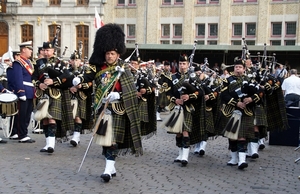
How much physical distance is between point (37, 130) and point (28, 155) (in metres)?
3.42

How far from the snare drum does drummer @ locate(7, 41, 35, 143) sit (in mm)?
125

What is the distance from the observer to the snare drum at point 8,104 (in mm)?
11383

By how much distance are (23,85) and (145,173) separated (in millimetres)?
4386

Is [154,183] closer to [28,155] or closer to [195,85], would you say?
[195,85]

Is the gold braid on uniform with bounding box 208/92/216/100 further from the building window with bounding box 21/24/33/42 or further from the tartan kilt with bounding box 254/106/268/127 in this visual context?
the building window with bounding box 21/24/33/42

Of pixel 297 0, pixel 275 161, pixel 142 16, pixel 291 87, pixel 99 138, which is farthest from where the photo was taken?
pixel 142 16

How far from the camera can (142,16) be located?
36656 mm

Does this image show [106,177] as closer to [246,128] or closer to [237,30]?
[246,128]

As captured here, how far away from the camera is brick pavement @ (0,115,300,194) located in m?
7.54

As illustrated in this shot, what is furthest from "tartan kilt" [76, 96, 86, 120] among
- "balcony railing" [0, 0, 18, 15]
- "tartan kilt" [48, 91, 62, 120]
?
"balcony railing" [0, 0, 18, 15]

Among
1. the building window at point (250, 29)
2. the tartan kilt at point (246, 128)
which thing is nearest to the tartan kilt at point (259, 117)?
the tartan kilt at point (246, 128)

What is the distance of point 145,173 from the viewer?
28.2 feet

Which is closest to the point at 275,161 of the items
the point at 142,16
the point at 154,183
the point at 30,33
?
the point at 154,183

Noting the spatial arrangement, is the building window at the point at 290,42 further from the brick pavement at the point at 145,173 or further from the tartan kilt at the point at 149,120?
the tartan kilt at the point at 149,120
